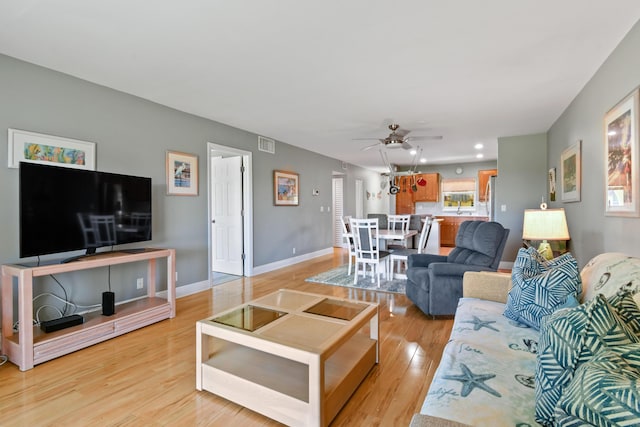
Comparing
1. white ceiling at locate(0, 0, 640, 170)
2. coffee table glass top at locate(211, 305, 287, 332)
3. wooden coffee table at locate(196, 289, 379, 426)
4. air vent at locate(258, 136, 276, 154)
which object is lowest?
wooden coffee table at locate(196, 289, 379, 426)

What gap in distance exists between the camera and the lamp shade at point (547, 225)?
294 cm

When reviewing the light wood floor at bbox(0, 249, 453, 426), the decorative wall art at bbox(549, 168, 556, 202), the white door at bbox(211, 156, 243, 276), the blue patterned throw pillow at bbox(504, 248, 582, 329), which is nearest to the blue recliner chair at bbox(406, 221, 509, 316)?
the light wood floor at bbox(0, 249, 453, 426)

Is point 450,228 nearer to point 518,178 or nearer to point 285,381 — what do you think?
point 518,178

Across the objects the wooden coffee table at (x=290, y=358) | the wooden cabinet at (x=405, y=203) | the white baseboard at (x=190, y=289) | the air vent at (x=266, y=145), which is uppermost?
the air vent at (x=266, y=145)

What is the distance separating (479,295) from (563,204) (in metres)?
2.73

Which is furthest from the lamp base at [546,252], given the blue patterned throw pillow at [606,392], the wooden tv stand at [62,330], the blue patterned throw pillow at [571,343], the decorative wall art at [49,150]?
the decorative wall art at [49,150]

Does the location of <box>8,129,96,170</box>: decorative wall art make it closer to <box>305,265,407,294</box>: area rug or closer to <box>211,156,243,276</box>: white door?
<box>211,156,243,276</box>: white door

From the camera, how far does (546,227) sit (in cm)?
300

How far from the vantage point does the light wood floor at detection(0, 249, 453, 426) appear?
1.74 m

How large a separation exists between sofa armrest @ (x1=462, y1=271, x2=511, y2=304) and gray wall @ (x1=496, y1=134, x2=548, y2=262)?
373 cm

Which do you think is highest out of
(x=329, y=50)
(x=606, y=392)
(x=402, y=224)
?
(x=329, y=50)

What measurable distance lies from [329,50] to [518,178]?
15.1ft

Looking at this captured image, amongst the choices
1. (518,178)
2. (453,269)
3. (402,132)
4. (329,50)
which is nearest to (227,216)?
(402,132)

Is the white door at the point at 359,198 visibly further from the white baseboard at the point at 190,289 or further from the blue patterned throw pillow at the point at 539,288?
the blue patterned throw pillow at the point at 539,288
